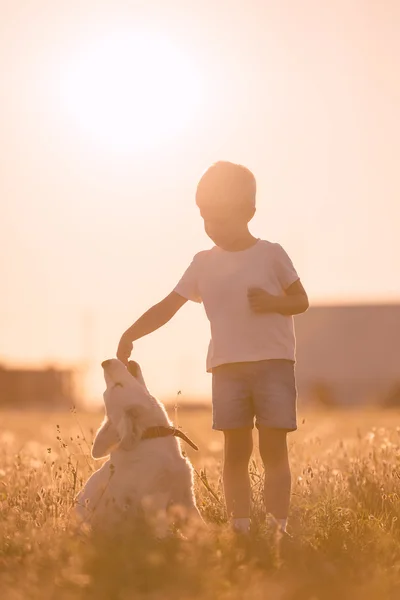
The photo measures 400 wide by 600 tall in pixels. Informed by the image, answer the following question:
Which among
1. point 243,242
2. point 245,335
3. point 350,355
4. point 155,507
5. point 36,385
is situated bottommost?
point 36,385

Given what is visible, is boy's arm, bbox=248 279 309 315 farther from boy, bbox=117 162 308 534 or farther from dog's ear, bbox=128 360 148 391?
dog's ear, bbox=128 360 148 391

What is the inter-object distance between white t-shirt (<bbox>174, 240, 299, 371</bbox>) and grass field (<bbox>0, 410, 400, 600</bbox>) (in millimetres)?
1004

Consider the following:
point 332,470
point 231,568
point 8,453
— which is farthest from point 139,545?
point 8,453

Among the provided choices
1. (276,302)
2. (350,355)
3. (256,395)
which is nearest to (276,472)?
(256,395)

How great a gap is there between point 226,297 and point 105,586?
99.0 inches

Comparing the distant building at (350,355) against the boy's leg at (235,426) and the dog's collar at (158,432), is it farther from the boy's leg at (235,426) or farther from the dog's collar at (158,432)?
the dog's collar at (158,432)

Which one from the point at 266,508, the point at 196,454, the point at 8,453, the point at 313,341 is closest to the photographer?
the point at 266,508

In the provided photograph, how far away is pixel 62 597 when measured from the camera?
12.6ft

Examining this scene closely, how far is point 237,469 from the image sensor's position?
618 cm

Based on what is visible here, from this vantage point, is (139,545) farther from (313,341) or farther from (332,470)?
(313,341)

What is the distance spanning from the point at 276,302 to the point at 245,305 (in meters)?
0.22

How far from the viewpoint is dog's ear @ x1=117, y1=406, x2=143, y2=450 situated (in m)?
5.67

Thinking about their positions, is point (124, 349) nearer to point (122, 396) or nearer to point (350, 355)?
point (122, 396)

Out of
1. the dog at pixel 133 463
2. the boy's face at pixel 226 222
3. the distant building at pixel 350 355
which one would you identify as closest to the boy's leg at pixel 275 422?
the dog at pixel 133 463
